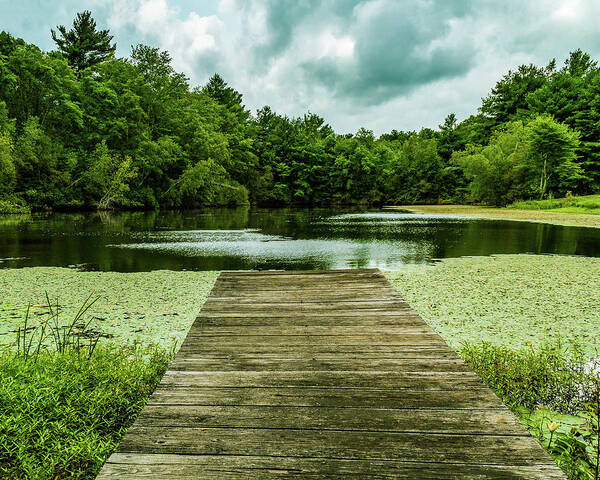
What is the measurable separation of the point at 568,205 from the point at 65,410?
34795 mm

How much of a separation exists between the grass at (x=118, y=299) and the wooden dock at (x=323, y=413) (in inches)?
67.8

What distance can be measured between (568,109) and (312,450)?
46.3m

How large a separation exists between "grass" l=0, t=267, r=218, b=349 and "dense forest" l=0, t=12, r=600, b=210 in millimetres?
21823

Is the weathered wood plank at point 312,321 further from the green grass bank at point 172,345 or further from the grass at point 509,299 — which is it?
the grass at point 509,299

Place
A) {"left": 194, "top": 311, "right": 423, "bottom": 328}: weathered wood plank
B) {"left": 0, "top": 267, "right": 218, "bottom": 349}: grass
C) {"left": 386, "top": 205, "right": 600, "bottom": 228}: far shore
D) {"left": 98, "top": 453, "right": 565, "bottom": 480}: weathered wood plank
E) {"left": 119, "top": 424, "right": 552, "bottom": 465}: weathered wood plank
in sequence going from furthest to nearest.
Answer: {"left": 386, "top": 205, "right": 600, "bottom": 228}: far shore
{"left": 0, "top": 267, "right": 218, "bottom": 349}: grass
{"left": 194, "top": 311, "right": 423, "bottom": 328}: weathered wood plank
{"left": 119, "top": 424, "right": 552, "bottom": 465}: weathered wood plank
{"left": 98, "top": 453, "right": 565, "bottom": 480}: weathered wood plank

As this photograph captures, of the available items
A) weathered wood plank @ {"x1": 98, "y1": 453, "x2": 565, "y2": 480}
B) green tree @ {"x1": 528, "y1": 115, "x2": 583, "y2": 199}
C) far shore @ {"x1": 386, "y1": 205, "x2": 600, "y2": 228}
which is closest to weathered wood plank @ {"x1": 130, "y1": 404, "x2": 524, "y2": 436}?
weathered wood plank @ {"x1": 98, "y1": 453, "x2": 565, "y2": 480}

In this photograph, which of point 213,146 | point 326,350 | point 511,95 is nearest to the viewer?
point 326,350

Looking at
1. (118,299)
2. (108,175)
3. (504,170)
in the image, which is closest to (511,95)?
(504,170)

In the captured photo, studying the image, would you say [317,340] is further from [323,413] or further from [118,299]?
[118,299]

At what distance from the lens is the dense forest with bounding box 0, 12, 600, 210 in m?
28.8

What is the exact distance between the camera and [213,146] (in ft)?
126

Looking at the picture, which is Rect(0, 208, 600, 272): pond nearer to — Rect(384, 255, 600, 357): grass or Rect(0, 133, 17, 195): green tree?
Rect(384, 255, 600, 357): grass

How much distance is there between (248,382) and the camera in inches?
80.6

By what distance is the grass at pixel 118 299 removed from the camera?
4273 millimetres
